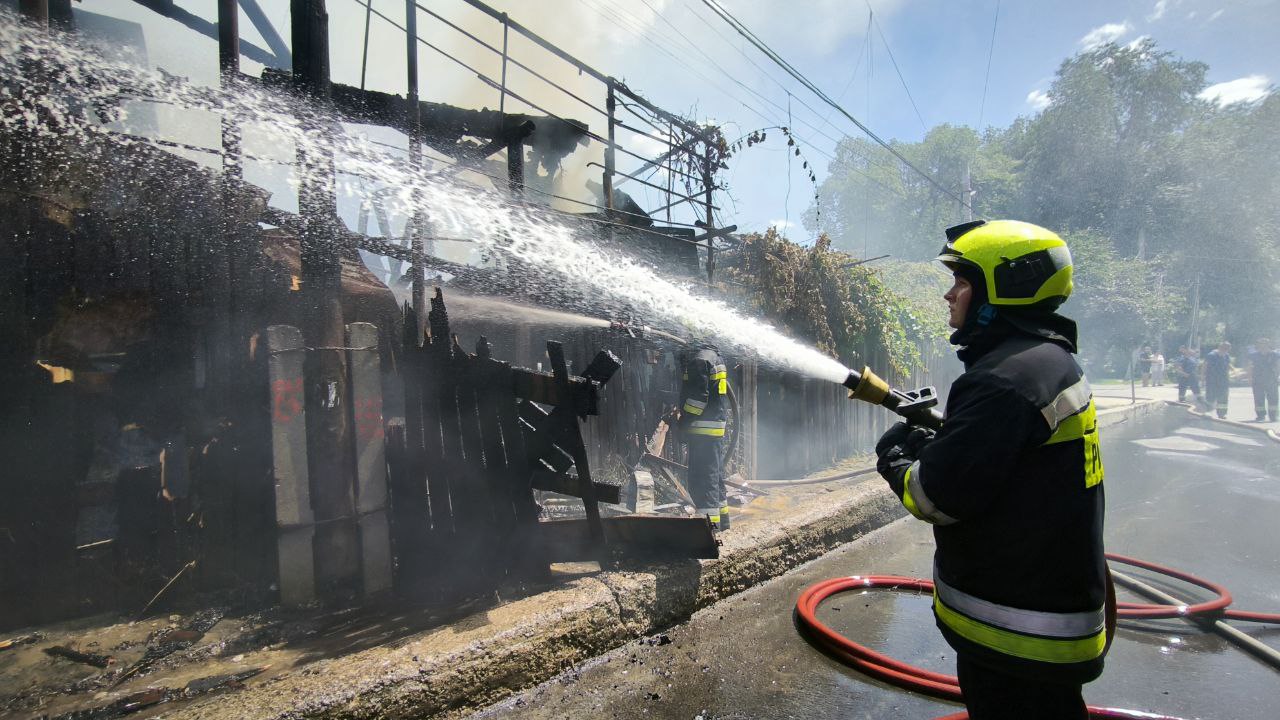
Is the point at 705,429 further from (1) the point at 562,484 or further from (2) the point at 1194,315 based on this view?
(2) the point at 1194,315

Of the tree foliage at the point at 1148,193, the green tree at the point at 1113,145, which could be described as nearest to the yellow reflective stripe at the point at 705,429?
the tree foliage at the point at 1148,193

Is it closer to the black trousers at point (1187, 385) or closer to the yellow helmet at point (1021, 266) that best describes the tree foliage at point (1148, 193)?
the black trousers at point (1187, 385)

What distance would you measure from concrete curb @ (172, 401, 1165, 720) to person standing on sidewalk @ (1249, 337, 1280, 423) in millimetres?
Answer: 16122

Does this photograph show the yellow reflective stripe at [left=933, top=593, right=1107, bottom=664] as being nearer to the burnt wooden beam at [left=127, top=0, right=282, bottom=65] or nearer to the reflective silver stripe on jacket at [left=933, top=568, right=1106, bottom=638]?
the reflective silver stripe on jacket at [left=933, top=568, right=1106, bottom=638]

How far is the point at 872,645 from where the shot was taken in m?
3.23

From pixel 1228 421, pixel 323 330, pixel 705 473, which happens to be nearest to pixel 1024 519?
pixel 323 330

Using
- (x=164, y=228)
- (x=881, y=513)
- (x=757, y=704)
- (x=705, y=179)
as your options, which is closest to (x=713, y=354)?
(x=881, y=513)

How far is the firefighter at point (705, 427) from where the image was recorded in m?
5.74

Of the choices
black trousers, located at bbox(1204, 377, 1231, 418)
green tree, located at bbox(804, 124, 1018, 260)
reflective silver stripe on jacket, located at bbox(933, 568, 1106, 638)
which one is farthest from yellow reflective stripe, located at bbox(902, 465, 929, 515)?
green tree, located at bbox(804, 124, 1018, 260)

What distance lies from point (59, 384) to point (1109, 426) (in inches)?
705

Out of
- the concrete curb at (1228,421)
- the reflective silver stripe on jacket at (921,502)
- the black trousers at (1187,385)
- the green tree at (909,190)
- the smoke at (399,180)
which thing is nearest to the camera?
the reflective silver stripe on jacket at (921,502)

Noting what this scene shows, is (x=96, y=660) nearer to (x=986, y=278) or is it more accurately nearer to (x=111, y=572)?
(x=111, y=572)

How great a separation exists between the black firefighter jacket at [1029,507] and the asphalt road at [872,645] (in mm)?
1276

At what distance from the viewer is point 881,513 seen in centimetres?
541
